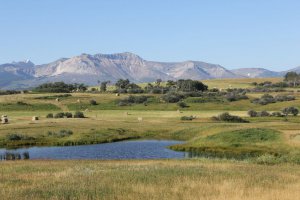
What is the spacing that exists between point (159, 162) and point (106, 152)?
24845 millimetres

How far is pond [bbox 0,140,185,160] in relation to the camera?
66875 millimetres

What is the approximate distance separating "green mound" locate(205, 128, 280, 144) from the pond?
8.80 metres

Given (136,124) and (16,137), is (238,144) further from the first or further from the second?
(16,137)

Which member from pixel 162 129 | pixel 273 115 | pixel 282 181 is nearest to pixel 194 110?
pixel 273 115

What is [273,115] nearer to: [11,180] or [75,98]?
[75,98]

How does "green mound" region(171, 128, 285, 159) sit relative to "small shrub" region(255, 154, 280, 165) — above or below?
below

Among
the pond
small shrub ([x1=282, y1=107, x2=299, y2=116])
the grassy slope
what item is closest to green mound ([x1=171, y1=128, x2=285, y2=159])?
the grassy slope

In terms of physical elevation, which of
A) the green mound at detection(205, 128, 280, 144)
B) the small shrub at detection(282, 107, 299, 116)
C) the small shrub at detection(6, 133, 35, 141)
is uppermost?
the small shrub at detection(282, 107, 299, 116)

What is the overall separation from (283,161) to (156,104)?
112785 mm

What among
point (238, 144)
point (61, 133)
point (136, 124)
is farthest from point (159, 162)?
point (136, 124)

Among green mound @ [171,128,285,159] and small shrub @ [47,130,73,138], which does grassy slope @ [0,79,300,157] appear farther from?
small shrub @ [47,130,73,138]

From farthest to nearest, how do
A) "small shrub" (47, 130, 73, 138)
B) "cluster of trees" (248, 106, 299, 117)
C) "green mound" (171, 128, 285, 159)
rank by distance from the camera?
"cluster of trees" (248, 106, 299, 117)
"small shrub" (47, 130, 73, 138)
"green mound" (171, 128, 285, 159)

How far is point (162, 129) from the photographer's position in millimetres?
100625

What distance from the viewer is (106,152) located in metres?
71.8
